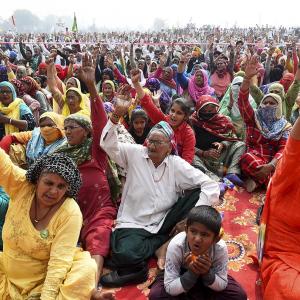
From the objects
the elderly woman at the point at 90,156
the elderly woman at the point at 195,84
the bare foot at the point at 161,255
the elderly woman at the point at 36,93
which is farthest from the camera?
the elderly woman at the point at 195,84

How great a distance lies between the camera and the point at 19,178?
226 cm

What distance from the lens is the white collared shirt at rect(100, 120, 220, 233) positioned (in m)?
3.02

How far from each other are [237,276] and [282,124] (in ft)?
6.83

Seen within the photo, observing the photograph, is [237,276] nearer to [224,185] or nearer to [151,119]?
[224,185]

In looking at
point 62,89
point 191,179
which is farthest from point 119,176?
point 62,89

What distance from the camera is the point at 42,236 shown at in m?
2.16

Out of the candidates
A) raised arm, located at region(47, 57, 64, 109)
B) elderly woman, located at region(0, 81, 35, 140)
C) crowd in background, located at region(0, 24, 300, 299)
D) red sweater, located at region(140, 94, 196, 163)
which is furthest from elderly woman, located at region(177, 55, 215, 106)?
elderly woman, located at region(0, 81, 35, 140)

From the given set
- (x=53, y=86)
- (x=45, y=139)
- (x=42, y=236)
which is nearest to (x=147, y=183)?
(x=42, y=236)

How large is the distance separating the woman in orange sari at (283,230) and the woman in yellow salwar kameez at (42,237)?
3.16 ft

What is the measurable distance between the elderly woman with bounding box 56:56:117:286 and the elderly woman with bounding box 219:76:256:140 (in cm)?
254

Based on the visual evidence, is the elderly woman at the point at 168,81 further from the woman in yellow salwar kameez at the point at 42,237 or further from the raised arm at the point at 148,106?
the woman in yellow salwar kameez at the point at 42,237

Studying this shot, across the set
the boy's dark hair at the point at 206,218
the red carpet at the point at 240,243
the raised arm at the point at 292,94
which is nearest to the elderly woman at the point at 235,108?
the raised arm at the point at 292,94

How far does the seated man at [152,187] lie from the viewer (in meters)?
2.95

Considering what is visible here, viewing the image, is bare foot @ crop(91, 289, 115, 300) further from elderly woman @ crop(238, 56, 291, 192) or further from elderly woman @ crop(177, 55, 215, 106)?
elderly woman @ crop(177, 55, 215, 106)
